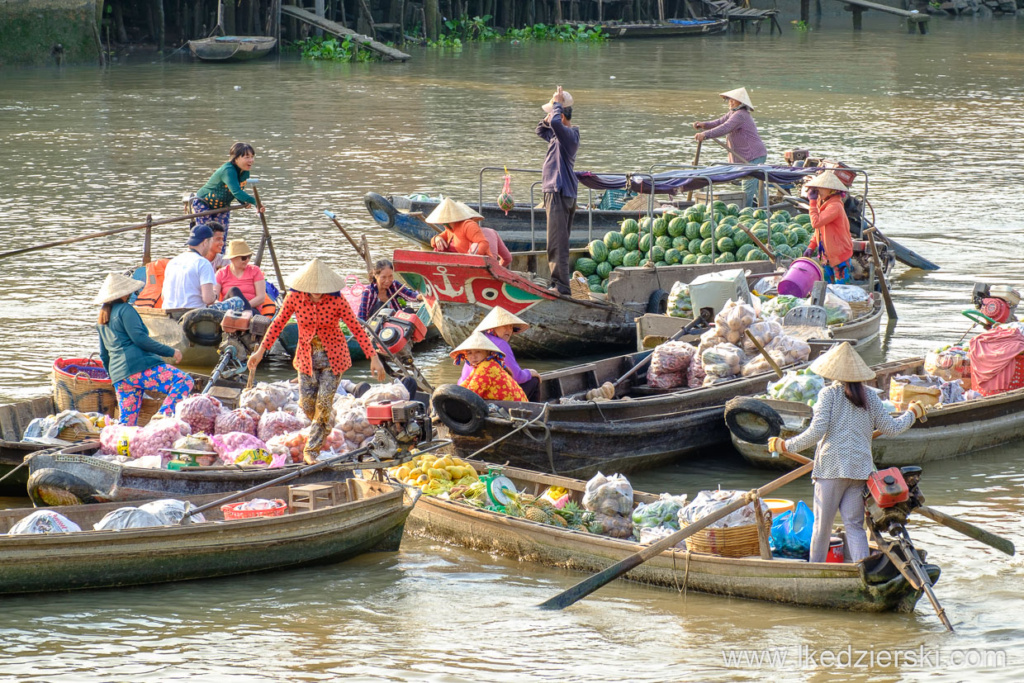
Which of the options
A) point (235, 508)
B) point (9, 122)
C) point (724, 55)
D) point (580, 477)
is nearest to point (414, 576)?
point (235, 508)

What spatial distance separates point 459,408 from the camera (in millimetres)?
8148

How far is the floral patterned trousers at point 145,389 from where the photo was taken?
849 centimetres

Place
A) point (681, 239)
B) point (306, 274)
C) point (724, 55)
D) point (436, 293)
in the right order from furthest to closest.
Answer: point (724, 55)
point (681, 239)
point (436, 293)
point (306, 274)

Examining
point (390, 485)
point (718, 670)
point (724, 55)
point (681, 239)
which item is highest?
point (724, 55)

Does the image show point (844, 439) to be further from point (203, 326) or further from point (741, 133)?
point (741, 133)

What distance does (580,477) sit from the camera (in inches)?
344

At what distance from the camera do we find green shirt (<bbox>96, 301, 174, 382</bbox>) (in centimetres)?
835

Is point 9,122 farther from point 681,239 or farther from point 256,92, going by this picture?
point 681,239

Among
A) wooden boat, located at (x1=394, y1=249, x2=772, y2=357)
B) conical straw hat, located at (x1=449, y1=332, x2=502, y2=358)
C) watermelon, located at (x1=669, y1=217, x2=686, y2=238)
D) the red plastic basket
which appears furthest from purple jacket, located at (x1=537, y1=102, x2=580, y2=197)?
the red plastic basket

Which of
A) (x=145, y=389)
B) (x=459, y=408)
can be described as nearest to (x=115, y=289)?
(x=145, y=389)

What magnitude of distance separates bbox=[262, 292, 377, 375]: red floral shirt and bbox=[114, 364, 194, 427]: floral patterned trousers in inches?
33.4

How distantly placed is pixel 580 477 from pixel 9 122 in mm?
17817

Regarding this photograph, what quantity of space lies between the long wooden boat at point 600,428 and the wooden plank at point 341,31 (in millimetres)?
24665

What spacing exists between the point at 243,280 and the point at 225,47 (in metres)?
22.0
